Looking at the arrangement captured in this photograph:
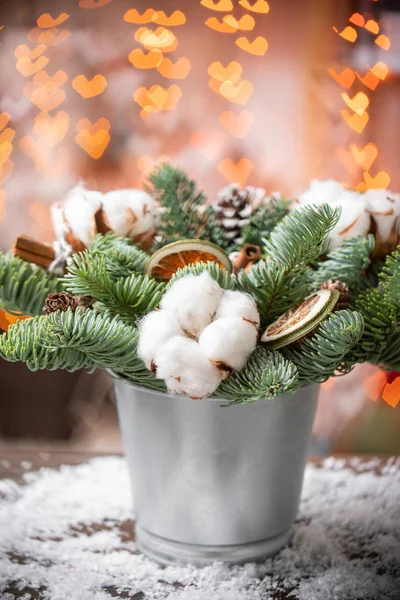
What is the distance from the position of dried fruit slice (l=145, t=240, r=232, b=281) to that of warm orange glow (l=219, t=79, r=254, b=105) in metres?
0.90

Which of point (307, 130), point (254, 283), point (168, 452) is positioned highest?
point (254, 283)

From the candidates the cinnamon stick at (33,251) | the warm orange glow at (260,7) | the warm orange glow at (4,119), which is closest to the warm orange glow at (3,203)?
the warm orange glow at (4,119)

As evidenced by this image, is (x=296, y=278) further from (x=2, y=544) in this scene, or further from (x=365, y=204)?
(x=2, y=544)

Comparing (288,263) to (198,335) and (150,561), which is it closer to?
(198,335)

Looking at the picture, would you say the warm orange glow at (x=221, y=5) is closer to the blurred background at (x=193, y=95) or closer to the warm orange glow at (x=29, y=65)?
the blurred background at (x=193, y=95)

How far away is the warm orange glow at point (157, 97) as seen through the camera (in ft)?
4.26

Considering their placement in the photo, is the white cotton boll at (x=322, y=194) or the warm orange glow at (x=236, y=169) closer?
the white cotton boll at (x=322, y=194)

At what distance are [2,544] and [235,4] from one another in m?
1.09

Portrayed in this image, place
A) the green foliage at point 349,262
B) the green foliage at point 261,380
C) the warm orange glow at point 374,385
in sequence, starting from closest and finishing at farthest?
the green foliage at point 261,380, the green foliage at point 349,262, the warm orange glow at point 374,385

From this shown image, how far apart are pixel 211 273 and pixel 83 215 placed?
0.14m

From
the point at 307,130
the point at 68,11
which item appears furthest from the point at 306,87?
the point at 68,11

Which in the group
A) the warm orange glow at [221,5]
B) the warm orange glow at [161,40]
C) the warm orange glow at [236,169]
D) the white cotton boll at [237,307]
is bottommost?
the warm orange glow at [236,169]

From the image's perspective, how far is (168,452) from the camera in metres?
0.51

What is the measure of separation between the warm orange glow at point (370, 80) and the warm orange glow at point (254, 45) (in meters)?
0.20
